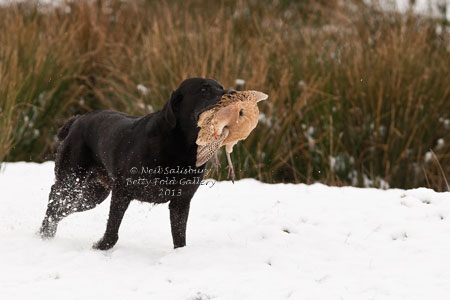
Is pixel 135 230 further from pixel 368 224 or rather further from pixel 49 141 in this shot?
pixel 49 141

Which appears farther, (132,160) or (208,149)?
(132,160)

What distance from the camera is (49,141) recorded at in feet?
24.7

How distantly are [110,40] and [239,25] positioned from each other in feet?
5.90

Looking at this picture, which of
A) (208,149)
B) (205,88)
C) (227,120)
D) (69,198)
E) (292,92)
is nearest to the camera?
(227,120)

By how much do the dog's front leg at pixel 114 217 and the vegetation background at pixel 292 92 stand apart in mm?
2279

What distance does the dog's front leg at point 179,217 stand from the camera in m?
3.91

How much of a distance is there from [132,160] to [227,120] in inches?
30.3

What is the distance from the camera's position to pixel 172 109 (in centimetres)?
368

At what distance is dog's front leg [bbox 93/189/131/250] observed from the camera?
389 centimetres

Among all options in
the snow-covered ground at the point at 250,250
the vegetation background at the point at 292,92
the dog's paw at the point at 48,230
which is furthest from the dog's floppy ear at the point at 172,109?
the vegetation background at the point at 292,92

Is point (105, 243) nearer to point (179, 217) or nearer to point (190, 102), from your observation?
point (179, 217)

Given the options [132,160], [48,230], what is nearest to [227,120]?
[132,160]

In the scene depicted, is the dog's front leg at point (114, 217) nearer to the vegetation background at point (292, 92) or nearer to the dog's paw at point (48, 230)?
the dog's paw at point (48, 230)

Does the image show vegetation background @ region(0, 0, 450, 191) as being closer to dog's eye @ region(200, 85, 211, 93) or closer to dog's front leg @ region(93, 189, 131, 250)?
dog's front leg @ region(93, 189, 131, 250)
